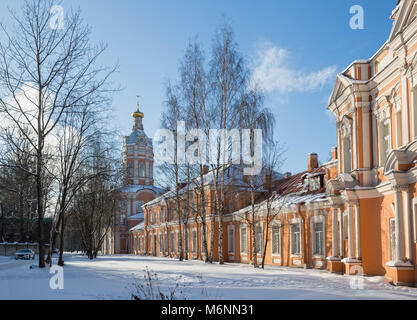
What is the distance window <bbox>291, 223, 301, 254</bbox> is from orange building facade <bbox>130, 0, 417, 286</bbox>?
2.0 inches

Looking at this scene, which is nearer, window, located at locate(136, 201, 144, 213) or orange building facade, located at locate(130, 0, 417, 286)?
orange building facade, located at locate(130, 0, 417, 286)

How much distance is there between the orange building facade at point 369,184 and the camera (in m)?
13.7

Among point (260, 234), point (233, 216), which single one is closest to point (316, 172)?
point (260, 234)

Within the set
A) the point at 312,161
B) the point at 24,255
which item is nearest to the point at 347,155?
the point at 312,161

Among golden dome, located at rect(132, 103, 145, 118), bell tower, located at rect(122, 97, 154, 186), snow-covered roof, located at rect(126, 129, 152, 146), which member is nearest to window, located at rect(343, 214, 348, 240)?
bell tower, located at rect(122, 97, 154, 186)

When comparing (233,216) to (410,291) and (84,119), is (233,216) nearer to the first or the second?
(84,119)

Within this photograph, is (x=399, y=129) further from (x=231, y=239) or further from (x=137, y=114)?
(x=137, y=114)

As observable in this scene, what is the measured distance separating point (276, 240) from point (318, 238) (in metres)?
4.39

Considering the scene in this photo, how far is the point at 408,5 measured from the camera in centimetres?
1359

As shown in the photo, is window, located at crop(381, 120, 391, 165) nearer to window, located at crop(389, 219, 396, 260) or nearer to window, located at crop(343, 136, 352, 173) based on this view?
window, located at crop(389, 219, 396, 260)

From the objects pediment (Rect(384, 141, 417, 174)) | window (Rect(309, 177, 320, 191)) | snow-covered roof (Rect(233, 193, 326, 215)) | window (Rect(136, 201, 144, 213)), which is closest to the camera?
pediment (Rect(384, 141, 417, 174))

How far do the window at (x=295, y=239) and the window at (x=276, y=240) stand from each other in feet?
4.95

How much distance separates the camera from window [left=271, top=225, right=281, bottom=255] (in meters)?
26.2
